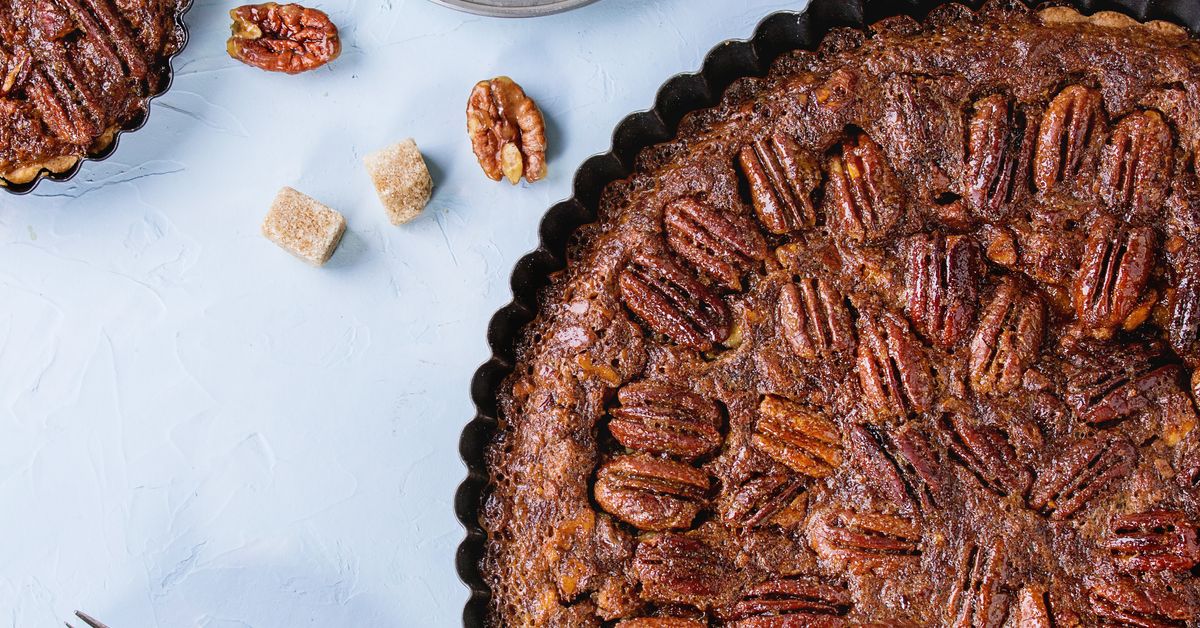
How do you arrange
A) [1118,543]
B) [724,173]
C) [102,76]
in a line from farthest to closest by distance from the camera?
1. [102,76]
2. [724,173]
3. [1118,543]

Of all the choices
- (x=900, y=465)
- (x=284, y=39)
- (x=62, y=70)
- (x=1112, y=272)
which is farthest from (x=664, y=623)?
(x=62, y=70)

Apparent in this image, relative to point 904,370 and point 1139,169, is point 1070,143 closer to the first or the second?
point 1139,169

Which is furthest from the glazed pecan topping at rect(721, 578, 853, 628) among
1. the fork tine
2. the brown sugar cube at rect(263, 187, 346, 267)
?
the fork tine

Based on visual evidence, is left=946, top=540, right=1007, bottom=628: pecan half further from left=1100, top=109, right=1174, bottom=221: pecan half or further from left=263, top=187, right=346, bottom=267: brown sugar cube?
left=263, top=187, right=346, bottom=267: brown sugar cube

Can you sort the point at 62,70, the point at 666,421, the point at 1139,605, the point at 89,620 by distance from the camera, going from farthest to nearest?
the point at 89,620
the point at 62,70
the point at 666,421
the point at 1139,605

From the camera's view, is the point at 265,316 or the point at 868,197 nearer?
the point at 868,197

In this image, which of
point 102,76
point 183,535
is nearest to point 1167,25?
point 102,76

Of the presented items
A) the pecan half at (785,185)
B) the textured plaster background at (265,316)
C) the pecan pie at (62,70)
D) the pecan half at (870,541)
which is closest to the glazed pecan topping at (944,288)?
the pecan half at (785,185)

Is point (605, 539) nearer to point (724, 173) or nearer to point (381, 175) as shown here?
point (724, 173)
